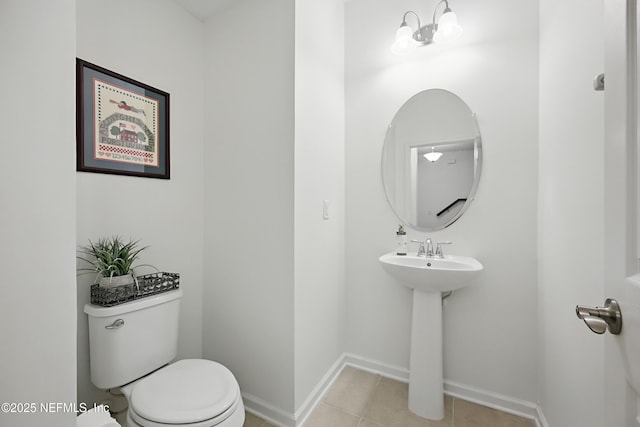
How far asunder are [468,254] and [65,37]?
198 cm

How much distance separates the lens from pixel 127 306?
4.00 ft

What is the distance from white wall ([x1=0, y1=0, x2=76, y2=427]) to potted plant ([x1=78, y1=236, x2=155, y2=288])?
70 cm

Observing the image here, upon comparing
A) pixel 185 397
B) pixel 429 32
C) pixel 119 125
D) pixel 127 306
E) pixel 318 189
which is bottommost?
pixel 185 397

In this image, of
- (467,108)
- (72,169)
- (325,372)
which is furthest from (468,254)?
(72,169)

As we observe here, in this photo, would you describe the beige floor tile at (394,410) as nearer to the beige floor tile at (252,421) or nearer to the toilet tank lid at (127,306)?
the beige floor tile at (252,421)

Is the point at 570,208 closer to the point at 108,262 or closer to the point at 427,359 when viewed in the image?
the point at 427,359

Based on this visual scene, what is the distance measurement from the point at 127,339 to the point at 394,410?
1.48 m

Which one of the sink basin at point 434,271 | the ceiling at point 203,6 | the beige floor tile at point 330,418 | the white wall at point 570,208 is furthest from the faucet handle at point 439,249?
the ceiling at point 203,6

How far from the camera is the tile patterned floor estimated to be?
152cm

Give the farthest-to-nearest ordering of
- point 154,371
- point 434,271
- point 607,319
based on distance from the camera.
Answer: point 434,271 → point 154,371 → point 607,319

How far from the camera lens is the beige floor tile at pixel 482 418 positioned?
152 cm

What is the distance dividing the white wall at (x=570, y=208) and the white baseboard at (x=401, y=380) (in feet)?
0.48

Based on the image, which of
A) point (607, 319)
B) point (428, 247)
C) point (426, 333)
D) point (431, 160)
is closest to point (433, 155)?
point (431, 160)

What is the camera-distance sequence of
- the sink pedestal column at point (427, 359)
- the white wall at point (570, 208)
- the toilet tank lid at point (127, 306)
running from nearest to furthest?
the white wall at point (570, 208)
the toilet tank lid at point (127, 306)
the sink pedestal column at point (427, 359)
